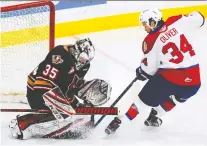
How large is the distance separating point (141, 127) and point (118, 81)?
43 centimetres

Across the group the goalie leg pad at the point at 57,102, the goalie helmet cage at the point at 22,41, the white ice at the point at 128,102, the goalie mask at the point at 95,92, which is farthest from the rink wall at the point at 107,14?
the goalie leg pad at the point at 57,102

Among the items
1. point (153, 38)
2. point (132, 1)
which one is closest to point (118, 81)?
point (153, 38)

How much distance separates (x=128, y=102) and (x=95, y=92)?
21 cm

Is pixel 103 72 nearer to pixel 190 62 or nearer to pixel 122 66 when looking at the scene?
pixel 122 66

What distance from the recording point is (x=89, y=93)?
246 cm

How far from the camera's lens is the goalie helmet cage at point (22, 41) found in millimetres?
2703

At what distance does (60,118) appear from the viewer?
2.38m

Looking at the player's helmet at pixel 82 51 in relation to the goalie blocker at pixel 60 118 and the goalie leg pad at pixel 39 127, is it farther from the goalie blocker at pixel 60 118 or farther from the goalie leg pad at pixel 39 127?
the goalie leg pad at pixel 39 127

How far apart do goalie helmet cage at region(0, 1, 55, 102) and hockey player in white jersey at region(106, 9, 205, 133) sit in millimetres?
506

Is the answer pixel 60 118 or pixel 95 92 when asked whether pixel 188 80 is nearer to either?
pixel 95 92

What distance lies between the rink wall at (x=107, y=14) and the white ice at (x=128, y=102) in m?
0.07

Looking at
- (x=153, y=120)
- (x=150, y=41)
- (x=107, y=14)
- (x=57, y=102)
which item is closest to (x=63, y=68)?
(x=57, y=102)

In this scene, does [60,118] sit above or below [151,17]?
below

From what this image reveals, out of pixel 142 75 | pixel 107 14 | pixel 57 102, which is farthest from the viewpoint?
pixel 107 14
